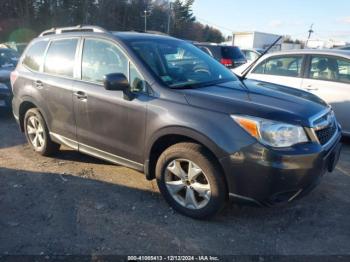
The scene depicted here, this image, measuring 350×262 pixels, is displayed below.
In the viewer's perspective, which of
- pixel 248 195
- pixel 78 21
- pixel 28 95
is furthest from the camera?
pixel 78 21

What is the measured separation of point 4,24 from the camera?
43.5 metres

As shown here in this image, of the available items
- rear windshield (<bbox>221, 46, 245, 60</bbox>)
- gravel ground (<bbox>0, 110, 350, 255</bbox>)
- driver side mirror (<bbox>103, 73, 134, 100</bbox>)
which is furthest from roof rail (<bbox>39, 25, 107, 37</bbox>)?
rear windshield (<bbox>221, 46, 245, 60</bbox>)

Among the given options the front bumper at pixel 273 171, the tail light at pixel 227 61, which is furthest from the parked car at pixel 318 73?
the tail light at pixel 227 61

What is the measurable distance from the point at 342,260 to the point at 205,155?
143 cm

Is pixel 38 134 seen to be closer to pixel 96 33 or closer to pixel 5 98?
pixel 96 33

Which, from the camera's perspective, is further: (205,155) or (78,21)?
(78,21)

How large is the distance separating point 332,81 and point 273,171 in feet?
12.0

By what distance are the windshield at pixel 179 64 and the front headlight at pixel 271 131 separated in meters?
0.92

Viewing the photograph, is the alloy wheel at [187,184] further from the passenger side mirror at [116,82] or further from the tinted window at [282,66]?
the tinted window at [282,66]

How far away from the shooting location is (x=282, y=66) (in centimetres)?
659

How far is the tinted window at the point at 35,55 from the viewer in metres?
5.07

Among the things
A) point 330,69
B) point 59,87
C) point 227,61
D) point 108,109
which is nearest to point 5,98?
point 59,87

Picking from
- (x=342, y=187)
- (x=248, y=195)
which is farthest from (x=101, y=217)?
(x=342, y=187)

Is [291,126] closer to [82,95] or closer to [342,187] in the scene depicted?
[342,187]
